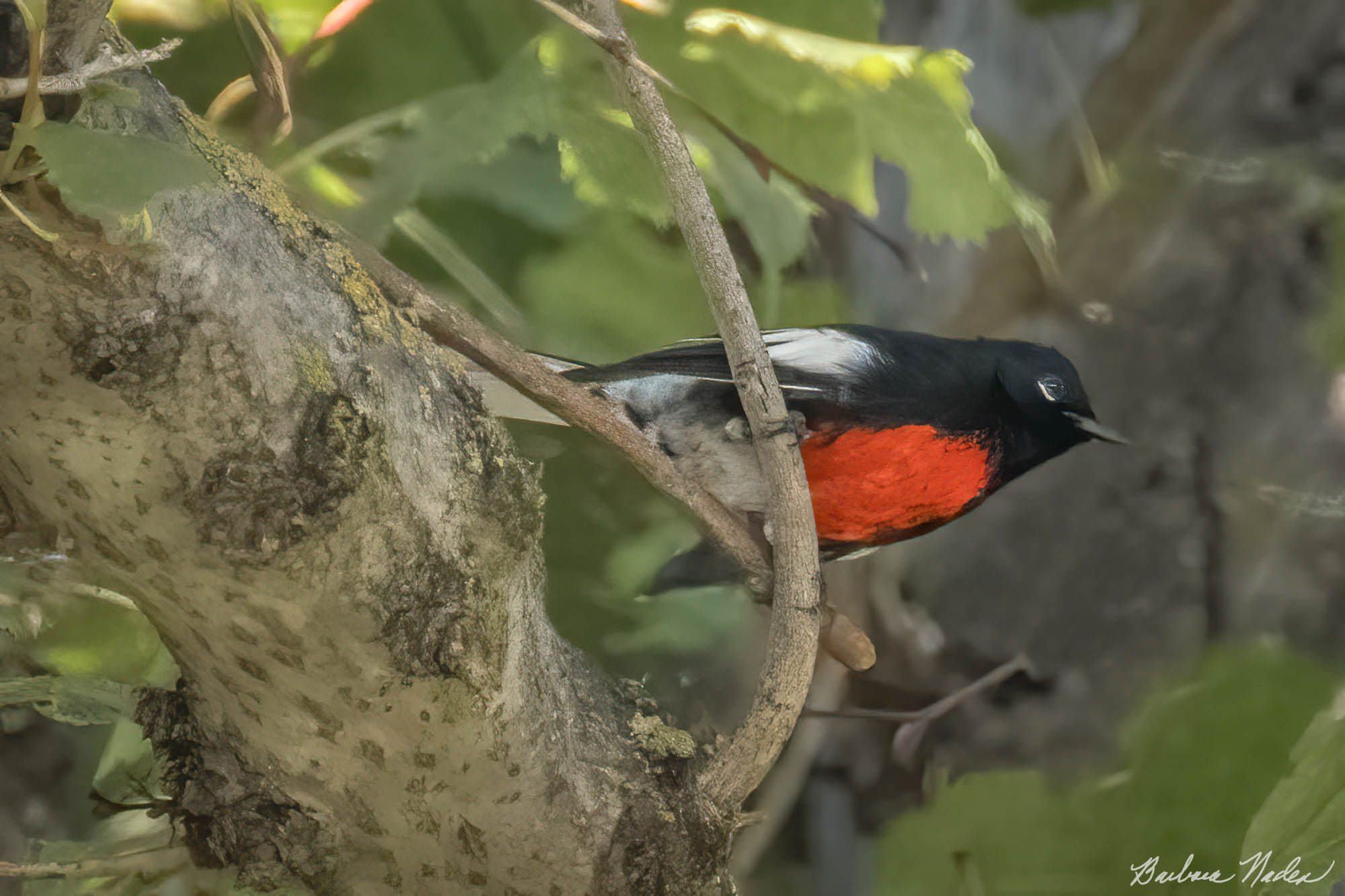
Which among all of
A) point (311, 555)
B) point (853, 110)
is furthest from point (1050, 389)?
point (311, 555)

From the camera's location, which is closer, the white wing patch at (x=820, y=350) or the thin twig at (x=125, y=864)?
the thin twig at (x=125, y=864)

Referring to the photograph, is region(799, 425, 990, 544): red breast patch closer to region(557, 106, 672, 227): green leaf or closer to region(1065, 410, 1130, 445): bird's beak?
region(1065, 410, 1130, 445): bird's beak

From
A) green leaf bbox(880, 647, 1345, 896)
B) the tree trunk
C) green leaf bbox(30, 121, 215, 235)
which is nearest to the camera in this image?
A: green leaf bbox(30, 121, 215, 235)

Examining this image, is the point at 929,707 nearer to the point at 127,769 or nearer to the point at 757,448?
the point at 757,448

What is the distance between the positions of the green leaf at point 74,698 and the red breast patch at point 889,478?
2.08 feet

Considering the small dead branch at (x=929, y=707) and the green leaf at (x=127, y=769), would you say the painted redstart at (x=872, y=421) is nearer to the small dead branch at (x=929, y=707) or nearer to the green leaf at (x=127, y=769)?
the green leaf at (x=127, y=769)

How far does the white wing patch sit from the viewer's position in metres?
1.05

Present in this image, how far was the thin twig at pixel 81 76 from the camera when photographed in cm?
34

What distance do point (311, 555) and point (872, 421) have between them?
66 cm

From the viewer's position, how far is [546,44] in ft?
3.23

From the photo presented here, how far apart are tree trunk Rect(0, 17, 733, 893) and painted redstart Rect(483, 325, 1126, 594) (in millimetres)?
329

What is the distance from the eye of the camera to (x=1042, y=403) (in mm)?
1109

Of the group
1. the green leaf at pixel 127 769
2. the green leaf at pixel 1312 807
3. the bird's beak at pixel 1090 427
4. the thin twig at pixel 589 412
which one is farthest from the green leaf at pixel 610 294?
the green leaf at pixel 1312 807

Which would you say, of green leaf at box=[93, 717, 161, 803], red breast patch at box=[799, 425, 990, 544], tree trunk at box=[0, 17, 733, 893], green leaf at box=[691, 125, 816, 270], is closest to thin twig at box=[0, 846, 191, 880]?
tree trunk at box=[0, 17, 733, 893]
